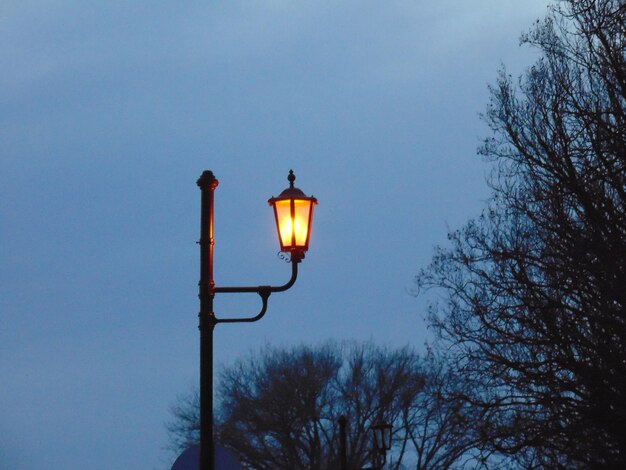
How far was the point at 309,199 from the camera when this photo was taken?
35.0ft

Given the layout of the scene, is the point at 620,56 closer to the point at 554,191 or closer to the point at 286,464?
the point at 554,191

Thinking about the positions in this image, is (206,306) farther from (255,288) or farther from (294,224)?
(294,224)

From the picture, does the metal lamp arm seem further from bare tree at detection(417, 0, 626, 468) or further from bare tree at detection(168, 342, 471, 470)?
bare tree at detection(168, 342, 471, 470)

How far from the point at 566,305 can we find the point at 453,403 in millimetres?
2898

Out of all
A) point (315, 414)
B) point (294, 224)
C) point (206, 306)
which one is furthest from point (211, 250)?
point (315, 414)

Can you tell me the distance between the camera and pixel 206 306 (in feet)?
33.2

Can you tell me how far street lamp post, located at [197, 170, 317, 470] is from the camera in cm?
983

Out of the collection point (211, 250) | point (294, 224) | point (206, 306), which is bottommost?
point (206, 306)

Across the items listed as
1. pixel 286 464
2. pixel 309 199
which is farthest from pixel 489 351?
pixel 286 464

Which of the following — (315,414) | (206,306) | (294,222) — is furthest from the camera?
(315,414)

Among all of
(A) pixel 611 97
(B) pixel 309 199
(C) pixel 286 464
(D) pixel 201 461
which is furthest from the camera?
(C) pixel 286 464

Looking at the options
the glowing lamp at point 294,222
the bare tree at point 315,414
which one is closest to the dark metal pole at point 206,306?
the glowing lamp at point 294,222

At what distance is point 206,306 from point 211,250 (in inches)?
19.7

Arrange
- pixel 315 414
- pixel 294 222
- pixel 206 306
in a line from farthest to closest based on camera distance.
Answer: pixel 315 414 → pixel 294 222 → pixel 206 306
